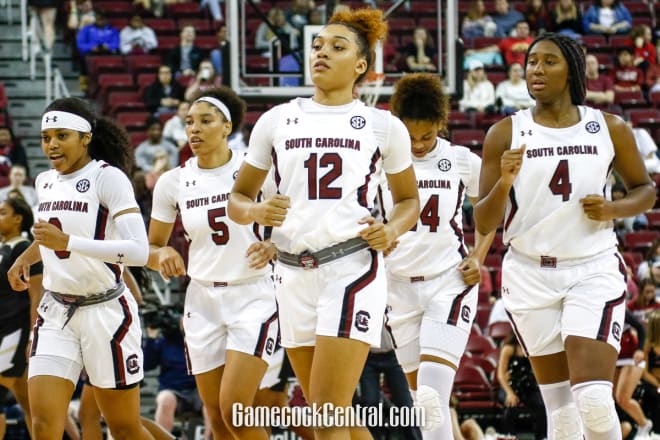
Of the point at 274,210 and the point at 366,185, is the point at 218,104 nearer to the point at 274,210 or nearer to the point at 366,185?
the point at 366,185

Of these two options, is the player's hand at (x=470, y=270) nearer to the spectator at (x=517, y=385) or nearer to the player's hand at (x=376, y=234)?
the player's hand at (x=376, y=234)

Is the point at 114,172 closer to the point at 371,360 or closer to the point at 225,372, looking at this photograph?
the point at 225,372

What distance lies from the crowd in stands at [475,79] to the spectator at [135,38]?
0.07 feet

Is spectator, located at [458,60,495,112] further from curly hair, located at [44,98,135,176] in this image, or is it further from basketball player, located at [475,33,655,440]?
basketball player, located at [475,33,655,440]

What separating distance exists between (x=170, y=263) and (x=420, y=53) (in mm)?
9238

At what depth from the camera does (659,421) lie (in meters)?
12.3

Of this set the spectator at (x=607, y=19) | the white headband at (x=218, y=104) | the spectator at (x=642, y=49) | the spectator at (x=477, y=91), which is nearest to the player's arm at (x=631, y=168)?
the white headband at (x=218, y=104)

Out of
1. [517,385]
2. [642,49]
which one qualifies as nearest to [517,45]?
Result: [642,49]

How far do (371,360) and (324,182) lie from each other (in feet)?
13.4

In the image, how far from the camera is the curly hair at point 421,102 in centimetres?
815

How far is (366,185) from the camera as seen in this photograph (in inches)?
245

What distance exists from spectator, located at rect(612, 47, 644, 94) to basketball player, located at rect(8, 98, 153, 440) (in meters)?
13.3

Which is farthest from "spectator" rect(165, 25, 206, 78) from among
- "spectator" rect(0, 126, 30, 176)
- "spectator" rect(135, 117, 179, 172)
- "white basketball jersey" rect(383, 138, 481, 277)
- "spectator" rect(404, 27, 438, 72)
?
"white basketball jersey" rect(383, 138, 481, 277)

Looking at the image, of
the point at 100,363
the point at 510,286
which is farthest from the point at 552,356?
the point at 100,363
